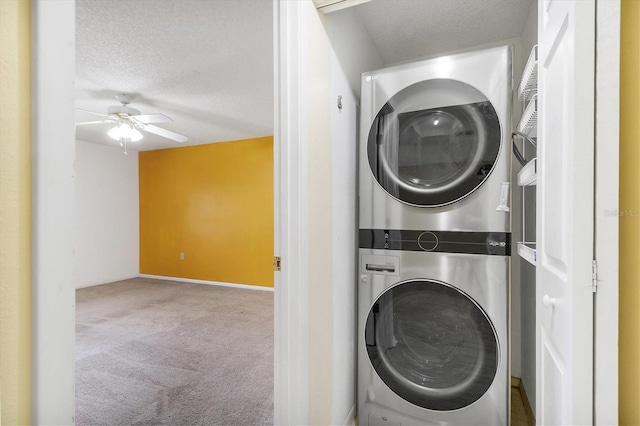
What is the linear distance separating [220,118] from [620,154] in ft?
13.5

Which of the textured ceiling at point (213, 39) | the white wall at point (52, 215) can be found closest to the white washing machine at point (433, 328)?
the white wall at point (52, 215)

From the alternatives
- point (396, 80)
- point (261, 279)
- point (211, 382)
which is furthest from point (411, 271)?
point (261, 279)

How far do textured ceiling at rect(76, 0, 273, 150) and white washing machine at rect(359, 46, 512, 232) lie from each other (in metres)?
1.05

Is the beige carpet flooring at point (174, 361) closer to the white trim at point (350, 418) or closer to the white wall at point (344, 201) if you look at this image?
the white trim at point (350, 418)

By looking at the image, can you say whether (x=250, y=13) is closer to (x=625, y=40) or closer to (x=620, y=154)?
(x=625, y=40)

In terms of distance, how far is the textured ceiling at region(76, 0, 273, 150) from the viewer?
6.34 ft

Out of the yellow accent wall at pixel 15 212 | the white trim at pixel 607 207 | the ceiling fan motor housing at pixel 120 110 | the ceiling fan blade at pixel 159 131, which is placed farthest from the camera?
the ceiling fan blade at pixel 159 131

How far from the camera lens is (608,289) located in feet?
2.09

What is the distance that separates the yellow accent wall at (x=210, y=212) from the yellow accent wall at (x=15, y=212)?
451cm

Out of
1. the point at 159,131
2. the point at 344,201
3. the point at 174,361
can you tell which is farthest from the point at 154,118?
the point at 344,201

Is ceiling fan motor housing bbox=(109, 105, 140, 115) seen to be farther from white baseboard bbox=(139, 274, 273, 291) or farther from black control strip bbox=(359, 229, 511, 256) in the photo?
white baseboard bbox=(139, 274, 273, 291)

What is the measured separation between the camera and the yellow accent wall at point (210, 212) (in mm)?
5113

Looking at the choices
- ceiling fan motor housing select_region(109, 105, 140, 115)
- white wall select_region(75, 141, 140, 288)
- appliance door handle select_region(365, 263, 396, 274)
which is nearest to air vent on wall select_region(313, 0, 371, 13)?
appliance door handle select_region(365, 263, 396, 274)

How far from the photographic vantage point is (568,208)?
691 mm
